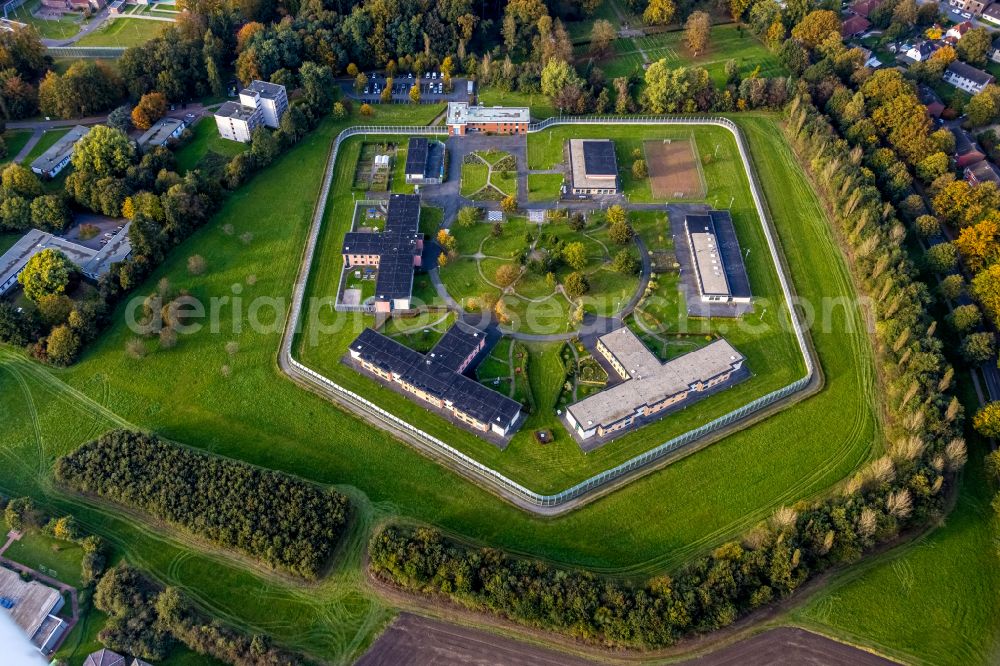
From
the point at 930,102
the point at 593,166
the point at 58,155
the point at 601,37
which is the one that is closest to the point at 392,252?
the point at 593,166

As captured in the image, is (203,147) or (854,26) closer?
(203,147)

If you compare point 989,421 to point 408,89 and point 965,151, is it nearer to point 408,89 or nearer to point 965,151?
point 965,151

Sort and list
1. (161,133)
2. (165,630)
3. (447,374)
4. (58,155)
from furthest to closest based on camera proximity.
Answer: (161,133), (58,155), (447,374), (165,630)

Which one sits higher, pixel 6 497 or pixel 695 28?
pixel 695 28

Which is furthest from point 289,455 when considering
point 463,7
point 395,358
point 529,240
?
point 463,7

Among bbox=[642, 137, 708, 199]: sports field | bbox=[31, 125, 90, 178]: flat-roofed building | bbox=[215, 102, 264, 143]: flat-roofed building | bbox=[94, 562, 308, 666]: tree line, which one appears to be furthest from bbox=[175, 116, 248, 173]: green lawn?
bbox=[94, 562, 308, 666]: tree line

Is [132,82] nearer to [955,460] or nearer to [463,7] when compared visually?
[463,7]

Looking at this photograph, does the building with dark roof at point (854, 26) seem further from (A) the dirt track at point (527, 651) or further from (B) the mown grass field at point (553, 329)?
(A) the dirt track at point (527, 651)
